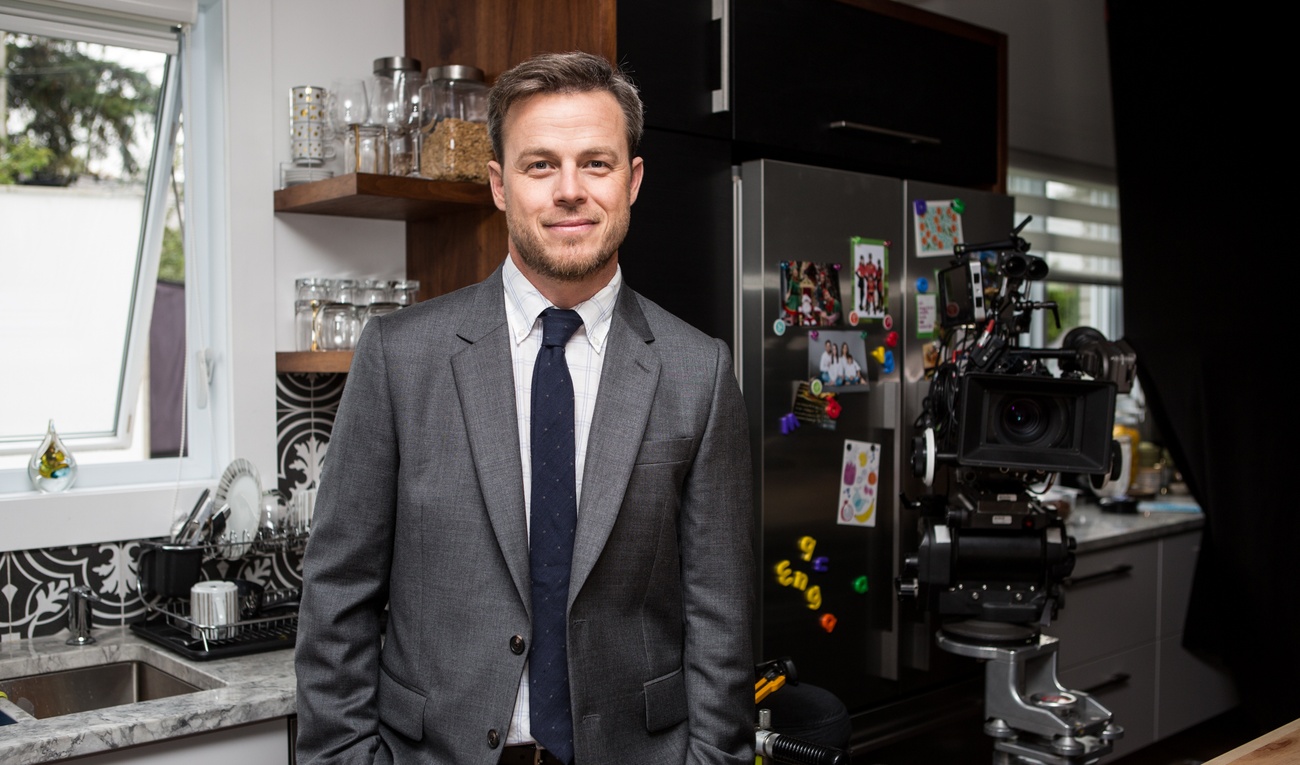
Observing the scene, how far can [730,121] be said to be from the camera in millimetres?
2416

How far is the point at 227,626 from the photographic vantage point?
208 cm

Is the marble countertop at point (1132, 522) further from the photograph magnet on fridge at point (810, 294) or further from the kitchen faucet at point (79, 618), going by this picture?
the kitchen faucet at point (79, 618)

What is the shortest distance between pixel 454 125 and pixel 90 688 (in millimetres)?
1286

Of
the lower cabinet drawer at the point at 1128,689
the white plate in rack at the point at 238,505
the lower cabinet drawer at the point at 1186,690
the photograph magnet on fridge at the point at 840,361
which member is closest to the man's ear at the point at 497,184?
the white plate in rack at the point at 238,505

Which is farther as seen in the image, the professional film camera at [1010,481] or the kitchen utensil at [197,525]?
the professional film camera at [1010,481]

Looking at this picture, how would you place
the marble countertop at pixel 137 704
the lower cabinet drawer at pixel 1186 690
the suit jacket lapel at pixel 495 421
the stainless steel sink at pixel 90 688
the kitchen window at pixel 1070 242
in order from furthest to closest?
the kitchen window at pixel 1070 242
the lower cabinet drawer at pixel 1186 690
the stainless steel sink at pixel 90 688
the marble countertop at pixel 137 704
the suit jacket lapel at pixel 495 421

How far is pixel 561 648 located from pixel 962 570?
1.30 meters

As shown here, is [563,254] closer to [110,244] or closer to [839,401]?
[839,401]

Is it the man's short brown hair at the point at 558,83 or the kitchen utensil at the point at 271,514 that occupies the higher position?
the man's short brown hair at the point at 558,83

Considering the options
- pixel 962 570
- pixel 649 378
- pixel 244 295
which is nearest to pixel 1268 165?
pixel 962 570

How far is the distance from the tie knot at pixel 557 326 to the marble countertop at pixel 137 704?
80cm

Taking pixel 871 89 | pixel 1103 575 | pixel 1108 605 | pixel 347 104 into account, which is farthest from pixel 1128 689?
pixel 347 104

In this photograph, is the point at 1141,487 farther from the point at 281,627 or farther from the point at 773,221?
the point at 281,627

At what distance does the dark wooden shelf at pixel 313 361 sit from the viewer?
7.30 ft
